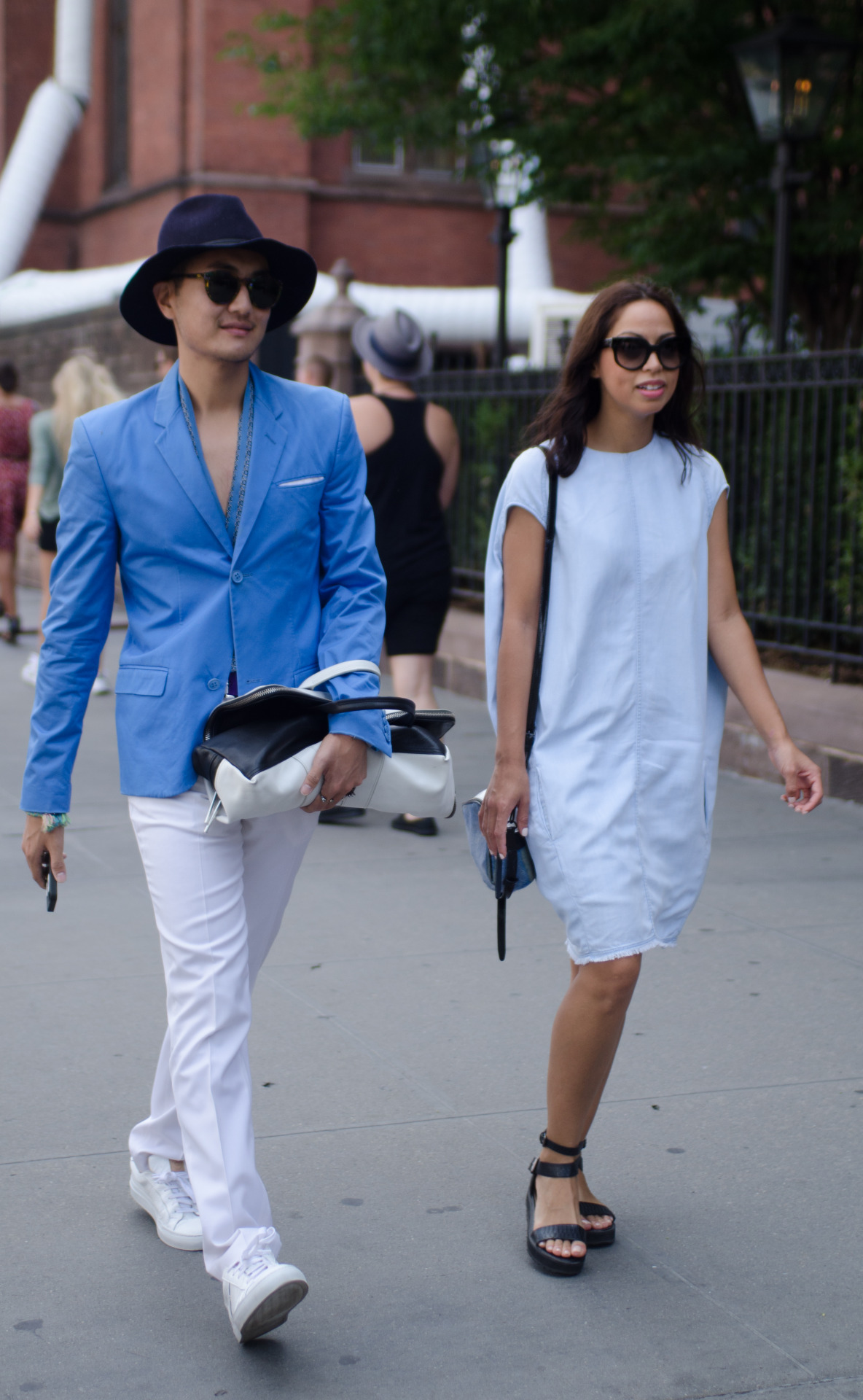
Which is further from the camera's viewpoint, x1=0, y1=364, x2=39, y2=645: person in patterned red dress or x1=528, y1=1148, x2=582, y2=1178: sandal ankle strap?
x1=0, y1=364, x2=39, y2=645: person in patterned red dress

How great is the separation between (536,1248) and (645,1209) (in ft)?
1.13

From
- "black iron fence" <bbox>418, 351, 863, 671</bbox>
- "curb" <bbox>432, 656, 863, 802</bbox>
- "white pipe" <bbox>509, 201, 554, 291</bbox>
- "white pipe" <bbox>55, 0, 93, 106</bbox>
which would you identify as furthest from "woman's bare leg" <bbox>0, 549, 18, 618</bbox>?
"white pipe" <bbox>55, 0, 93, 106</bbox>

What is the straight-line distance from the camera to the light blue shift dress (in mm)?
3094

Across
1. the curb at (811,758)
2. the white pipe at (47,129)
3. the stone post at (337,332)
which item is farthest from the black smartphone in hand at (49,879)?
the white pipe at (47,129)

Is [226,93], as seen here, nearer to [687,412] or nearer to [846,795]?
[846,795]

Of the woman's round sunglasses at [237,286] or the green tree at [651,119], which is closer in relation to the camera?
the woman's round sunglasses at [237,286]

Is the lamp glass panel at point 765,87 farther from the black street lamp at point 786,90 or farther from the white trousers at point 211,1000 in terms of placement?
the white trousers at point 211,1000

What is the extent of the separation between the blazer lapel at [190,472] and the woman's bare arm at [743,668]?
0.99 m

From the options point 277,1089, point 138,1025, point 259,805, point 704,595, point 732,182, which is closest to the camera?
point 259,805

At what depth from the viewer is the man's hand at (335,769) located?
2844mm

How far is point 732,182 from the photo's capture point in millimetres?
12031

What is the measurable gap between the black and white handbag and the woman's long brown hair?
58 cm

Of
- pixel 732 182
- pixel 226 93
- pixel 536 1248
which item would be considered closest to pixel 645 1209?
pixel 536 1248

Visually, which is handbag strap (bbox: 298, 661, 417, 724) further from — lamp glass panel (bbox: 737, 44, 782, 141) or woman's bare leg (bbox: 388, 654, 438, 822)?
lamp glass panel (bbox: 737, 44, 782, 141)
